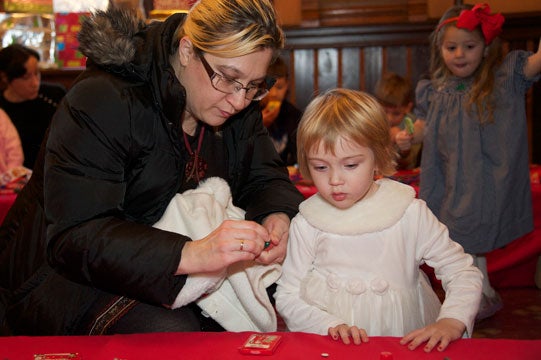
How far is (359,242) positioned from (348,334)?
13.8 inches

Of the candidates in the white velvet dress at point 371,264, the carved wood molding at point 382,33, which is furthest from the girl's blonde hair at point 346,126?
the carved wood molding at point 382,33

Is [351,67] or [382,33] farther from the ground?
[382,33]

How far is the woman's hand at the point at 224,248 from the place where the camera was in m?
1.51

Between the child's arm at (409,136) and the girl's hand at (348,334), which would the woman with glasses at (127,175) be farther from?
the child's arm at (409,136)

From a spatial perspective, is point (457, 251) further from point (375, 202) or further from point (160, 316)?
point (160, 316)

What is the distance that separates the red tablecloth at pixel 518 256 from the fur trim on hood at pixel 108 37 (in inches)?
70.2

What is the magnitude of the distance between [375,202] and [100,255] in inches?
27.3

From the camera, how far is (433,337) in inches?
56.9

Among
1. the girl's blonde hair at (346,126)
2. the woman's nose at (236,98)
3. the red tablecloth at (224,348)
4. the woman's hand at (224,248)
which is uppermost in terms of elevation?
the woman's nose at (236,98)

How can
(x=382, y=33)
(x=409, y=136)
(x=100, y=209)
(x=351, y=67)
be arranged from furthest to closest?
(x=351, y=67), (x=382, y=33), (x=409, y=136), (x=100, y=209)

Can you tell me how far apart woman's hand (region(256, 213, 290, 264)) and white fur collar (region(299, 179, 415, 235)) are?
0.08 metres

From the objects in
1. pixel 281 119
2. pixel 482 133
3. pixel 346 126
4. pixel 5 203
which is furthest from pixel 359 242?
pixel 281 119

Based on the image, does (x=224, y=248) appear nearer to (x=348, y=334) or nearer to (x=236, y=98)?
(x=348, y=334)

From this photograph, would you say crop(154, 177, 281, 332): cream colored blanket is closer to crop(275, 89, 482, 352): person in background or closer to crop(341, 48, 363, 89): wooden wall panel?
crop(275, 89, 482, 352): person in background
